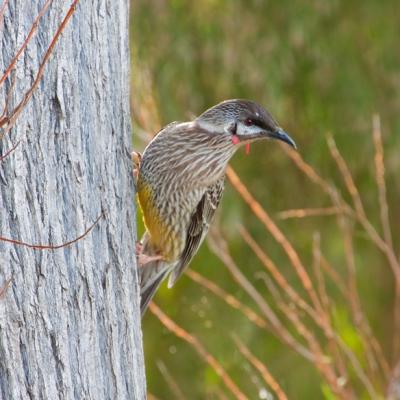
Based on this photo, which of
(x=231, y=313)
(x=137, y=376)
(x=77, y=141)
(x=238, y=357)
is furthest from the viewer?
(x=231, y=313)

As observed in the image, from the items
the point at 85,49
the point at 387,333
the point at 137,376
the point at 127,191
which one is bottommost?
the point at 387,333

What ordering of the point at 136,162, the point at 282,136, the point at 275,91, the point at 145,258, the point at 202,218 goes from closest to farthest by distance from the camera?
1. the point at 282,136
2. the point at 136,162
3. the point at 145,258
4. the point at 202,218
5. the point at 275,91

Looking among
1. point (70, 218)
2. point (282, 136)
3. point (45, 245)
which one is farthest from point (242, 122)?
point (45, 245)

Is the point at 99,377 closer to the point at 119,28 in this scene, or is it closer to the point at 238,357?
the point at 119,28

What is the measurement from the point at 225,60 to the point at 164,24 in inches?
18.9

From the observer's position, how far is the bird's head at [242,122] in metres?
4.19

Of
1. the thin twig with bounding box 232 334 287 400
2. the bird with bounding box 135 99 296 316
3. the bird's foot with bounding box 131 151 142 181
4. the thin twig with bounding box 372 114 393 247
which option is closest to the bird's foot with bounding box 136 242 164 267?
the bird with bounding box 135 99 296 316

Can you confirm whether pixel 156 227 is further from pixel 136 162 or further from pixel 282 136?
pixel 282 136

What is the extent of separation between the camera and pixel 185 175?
14.3 feet

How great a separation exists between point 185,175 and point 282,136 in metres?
0.46

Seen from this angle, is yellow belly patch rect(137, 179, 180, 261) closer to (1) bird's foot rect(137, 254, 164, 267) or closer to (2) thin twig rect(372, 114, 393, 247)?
(1) bird's foot rect(137, 254, 164, 267)

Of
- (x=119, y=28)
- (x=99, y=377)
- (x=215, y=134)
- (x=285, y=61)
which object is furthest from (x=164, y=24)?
(x=99, y=377)

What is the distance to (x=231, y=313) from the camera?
805 centimetres

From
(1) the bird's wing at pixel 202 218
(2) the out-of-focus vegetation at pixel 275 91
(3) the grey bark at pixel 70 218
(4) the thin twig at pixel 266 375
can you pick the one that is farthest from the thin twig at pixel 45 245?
(2) the out-of-focus vegetation at pixel 275 91
